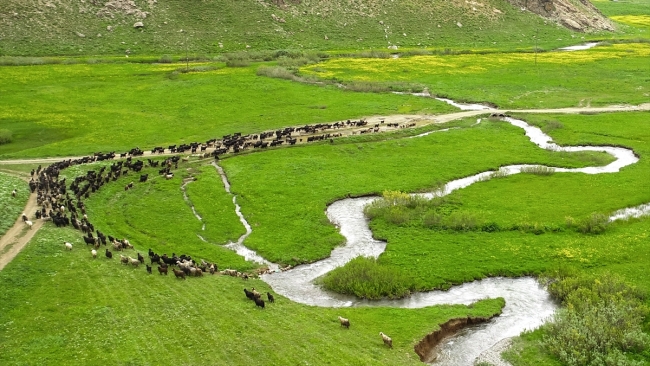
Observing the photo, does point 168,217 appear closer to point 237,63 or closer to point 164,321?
point 164,321

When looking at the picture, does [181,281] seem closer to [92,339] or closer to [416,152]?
[92,339]

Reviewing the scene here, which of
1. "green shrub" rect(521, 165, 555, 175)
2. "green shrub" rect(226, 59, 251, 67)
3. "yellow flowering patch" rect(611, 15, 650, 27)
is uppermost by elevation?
"yellow flowering patch" rect(611, 15, 650, 27)

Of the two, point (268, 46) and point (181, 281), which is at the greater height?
point (268, 46)

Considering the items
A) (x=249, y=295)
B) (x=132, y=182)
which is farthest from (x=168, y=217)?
(x=249, y=295)

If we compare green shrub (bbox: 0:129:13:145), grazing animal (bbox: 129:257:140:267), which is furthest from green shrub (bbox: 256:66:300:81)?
grazing animal (bbox: 129:257:140:267)

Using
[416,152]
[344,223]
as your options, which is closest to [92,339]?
[344,223]

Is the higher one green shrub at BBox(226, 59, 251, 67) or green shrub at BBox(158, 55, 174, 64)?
green shrub at BBox(158, 55, 174, 64)

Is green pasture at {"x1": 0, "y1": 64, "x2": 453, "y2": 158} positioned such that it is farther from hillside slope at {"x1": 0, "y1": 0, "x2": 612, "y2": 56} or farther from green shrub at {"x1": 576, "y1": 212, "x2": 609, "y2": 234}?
green shrub at {"x1": 576, "y1": 212, "x2": 609, "y2": 234}
